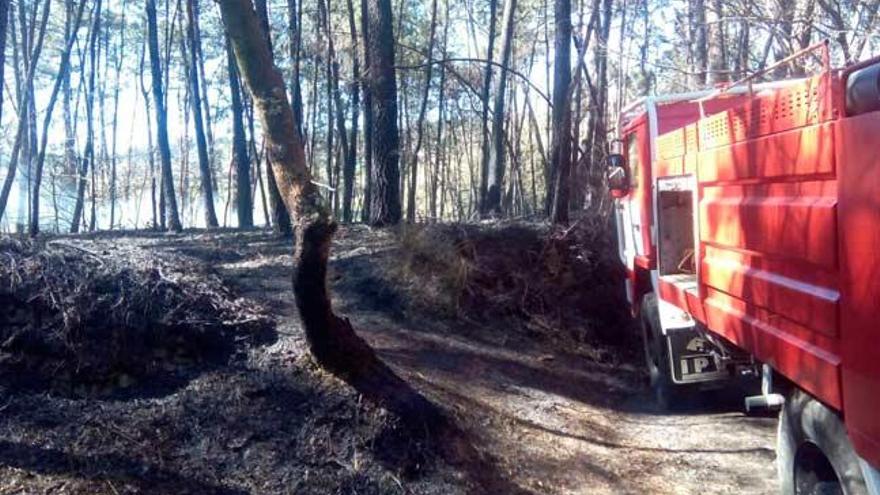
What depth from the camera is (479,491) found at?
5.49m

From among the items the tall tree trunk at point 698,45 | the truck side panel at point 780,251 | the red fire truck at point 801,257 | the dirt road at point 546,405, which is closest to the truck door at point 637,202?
the red fire truck at point 801,257

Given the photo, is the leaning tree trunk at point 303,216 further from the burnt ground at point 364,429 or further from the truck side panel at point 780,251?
the truck side panel at point 780,251

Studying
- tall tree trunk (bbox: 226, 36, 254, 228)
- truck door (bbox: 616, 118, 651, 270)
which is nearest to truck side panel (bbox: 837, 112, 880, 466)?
truck door (bbox: 616, 118, 651, 270)

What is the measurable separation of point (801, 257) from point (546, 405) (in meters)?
4.58

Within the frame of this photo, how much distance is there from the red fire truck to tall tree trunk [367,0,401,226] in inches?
277

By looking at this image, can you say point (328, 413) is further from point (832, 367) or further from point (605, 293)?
point (605, 293)

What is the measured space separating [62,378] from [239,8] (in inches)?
116

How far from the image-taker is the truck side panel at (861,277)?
2875 millimetres

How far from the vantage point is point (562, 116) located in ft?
41.9

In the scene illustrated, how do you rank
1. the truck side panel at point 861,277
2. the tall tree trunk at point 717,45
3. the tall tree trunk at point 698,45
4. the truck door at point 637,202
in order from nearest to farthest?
the truck side panel at point 861,277 < the truck door at point 637,202 < the tall tree trunk at point 717,45 < the tall tree trunk at point 698,45

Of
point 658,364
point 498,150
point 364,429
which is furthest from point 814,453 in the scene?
point 498,150

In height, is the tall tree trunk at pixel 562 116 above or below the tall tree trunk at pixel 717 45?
below

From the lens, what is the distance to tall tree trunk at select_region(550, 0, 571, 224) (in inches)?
499

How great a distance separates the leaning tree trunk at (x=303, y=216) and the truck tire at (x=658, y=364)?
124 inches
